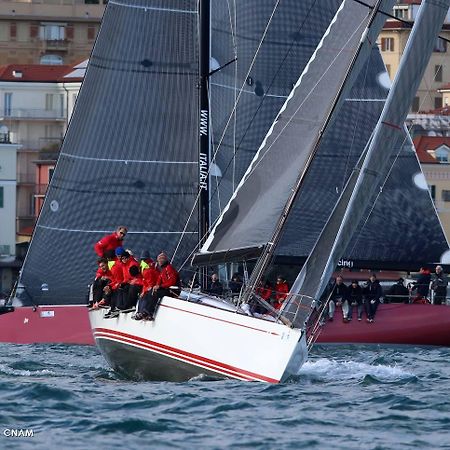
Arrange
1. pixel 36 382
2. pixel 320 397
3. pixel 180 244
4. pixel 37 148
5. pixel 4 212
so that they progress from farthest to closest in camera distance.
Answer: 1. pixel 37 148
2. pixel 4 212
3. pixel 180 244
4. pixel 36 382
5. pixel 320 397

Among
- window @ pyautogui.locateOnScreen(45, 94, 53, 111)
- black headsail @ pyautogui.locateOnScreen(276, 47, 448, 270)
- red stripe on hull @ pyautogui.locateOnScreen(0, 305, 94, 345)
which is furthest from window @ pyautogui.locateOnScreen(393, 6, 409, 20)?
red stripe on hull @ pyautogui.locateOnScreen(0, 305, 94, 345)

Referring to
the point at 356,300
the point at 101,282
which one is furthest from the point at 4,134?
the point at 101,282

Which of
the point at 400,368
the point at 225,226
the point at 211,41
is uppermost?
the point at 211,41

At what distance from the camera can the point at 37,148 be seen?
89062mm

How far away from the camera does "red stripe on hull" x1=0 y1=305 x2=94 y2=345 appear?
38.6m

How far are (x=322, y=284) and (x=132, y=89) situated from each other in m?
13.1

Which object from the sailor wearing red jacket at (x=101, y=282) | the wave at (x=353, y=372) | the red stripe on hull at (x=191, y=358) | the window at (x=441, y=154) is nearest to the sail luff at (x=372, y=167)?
the red stripe on hull at (x=191, y=358)

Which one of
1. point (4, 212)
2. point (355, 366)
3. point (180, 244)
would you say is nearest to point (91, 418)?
point (355, 366)

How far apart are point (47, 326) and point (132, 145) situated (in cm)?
365

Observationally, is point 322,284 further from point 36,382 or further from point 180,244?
point 180,244

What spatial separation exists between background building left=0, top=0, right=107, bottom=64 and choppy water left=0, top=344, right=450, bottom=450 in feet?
244

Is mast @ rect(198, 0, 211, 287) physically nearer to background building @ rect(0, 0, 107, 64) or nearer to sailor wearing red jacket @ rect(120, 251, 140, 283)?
sailor wearing red jacket @ rect(120, 251, 140, 283)

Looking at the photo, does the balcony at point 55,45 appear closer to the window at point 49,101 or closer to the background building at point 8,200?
the window at point 49,101

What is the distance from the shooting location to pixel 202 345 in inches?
1022
